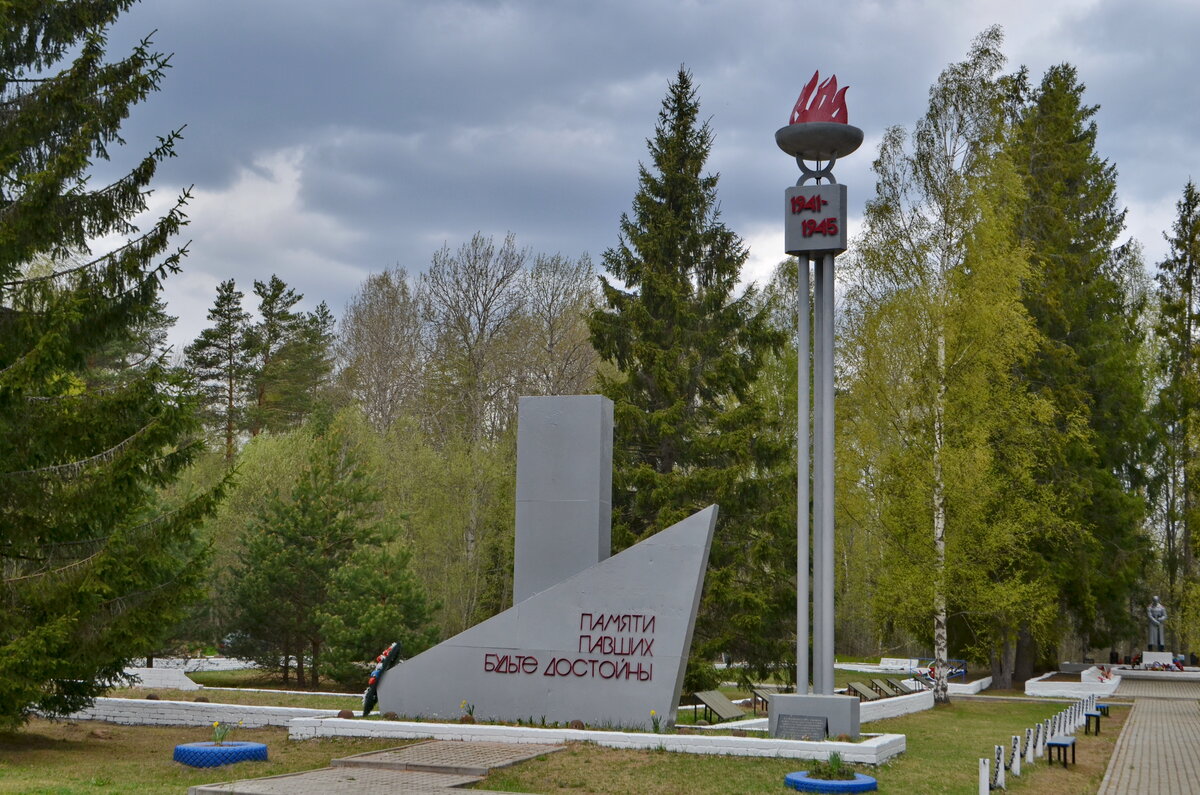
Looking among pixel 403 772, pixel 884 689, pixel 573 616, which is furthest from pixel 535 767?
pixel 884 689

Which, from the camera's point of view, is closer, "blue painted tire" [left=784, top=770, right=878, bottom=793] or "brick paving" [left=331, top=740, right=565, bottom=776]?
"blue painted tire" [left=784, top=770, right=878, bottom=793]

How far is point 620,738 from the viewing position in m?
13.7

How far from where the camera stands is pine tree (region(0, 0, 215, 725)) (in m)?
12.8

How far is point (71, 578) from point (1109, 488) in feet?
95.6

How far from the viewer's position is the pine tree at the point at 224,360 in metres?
47.0

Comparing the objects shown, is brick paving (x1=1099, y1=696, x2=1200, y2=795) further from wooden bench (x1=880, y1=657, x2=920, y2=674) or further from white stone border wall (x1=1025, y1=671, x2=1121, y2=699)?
wooden bench (x1=880, y1=657, x2=920, y2=674)

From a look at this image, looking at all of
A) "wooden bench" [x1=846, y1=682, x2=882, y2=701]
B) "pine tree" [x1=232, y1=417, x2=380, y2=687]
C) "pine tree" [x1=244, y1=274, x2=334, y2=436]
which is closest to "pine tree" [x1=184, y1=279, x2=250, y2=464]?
"pine tree" [x1=244, y1=274, x2=334, y2=436]

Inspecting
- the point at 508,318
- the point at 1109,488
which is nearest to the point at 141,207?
the point at 508,318

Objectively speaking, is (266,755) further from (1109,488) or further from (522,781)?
(1109,488)

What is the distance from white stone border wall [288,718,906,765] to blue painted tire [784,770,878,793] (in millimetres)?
1418

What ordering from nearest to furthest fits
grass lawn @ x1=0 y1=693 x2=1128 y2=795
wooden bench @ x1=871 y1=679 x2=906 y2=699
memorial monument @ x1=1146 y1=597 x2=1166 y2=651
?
grass lawn @ x1=0 y1=693 x2=1128 y2=795, wooden bench @ x1=871 y1=679 x2=906 y2=699, memorial monument @ x1=1146 y1=597 x2=1166 y2=651

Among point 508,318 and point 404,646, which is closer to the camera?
point 404,646

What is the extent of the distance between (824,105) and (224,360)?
3798 centimetres

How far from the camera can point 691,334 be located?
2584 centimetres
